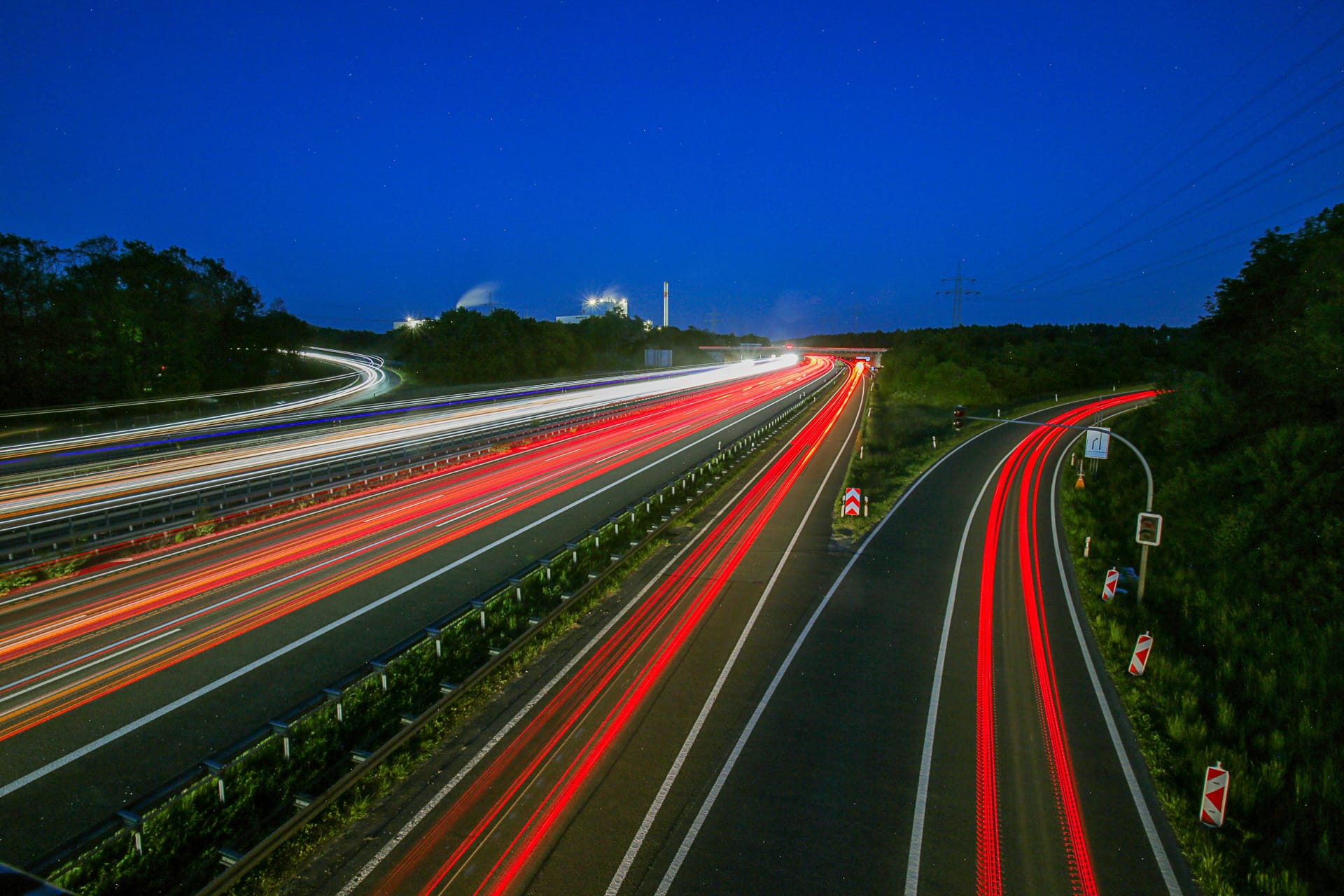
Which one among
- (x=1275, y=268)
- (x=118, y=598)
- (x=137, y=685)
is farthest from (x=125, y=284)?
(x=1275, y=268)

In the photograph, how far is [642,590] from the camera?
1557cm

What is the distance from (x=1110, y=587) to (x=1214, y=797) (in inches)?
372

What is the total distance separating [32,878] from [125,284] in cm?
5663

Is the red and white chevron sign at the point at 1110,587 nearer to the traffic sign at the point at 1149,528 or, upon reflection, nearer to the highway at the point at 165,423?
the traffic sign at the point at 1149,528

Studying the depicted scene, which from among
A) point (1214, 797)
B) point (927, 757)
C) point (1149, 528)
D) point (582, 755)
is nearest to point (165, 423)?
point (582, 755)

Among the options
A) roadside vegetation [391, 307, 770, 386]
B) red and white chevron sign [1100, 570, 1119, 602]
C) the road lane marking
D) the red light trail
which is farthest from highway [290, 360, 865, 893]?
roadside vegetation [391, 307, 770, 386]

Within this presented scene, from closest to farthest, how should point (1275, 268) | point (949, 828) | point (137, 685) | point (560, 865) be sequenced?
point (560, 865) → point (949, 828) → point (137, 685) → point (1275, 268)

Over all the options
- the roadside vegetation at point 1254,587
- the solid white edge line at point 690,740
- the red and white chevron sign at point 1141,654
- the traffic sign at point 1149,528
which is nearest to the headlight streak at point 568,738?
the solid white edge line at point 690,740

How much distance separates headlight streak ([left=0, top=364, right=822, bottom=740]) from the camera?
420 inches

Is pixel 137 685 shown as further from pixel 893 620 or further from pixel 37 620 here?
pixel 893 620

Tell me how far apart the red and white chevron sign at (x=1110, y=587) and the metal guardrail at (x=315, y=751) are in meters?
12.7

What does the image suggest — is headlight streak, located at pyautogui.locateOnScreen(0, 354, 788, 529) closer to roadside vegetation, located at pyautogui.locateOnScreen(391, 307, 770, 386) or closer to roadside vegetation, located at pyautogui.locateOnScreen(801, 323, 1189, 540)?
roadside vegetation, located at pyautogui.locateOnScreen(801, 323, 1189, 540)

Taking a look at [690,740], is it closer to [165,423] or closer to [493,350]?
[165,423]

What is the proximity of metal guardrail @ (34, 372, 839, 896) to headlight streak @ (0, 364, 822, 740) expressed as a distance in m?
3.89
